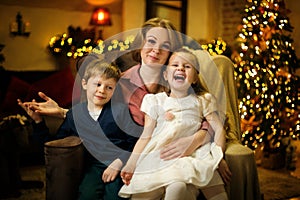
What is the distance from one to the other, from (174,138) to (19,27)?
331 centimetres

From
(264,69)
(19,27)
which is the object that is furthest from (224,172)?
(19,27)

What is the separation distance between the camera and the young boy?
187 centimetres

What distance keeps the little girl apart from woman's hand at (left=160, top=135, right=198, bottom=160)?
2 centimetres

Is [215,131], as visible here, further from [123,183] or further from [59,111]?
[59,111]

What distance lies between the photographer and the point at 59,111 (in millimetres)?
2125

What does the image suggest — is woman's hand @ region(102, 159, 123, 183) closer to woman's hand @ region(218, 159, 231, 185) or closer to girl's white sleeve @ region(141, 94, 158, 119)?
girl's white sleeve @ region(141, 94, 158, 119)

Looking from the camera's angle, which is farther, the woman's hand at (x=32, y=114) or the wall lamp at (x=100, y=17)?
the wall lamp at (x=100, y=17)

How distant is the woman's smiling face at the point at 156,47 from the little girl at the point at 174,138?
2.8 inches

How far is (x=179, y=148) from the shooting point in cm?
186

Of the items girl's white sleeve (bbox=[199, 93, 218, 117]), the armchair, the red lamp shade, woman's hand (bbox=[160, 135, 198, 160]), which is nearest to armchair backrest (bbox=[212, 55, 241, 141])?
the armchair

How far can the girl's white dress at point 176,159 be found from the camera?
1725 millimetres

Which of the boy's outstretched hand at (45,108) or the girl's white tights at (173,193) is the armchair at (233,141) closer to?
the girl's white tights at (173,193)

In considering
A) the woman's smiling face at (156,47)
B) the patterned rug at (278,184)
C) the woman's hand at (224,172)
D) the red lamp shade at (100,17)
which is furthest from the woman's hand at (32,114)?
the red lamp shade at (100,17)

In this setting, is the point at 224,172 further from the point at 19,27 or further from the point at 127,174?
the point at 19,27
